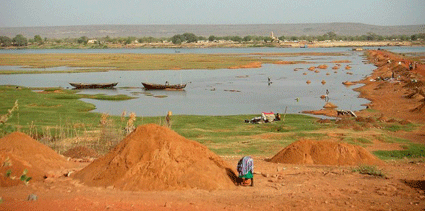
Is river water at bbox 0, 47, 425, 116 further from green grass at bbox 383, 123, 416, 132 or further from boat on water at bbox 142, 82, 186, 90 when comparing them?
green grass at bbox 383, 123, 416, 132

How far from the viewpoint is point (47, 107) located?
36000 millimetres

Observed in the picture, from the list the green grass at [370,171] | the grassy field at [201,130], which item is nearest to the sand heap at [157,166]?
the green grass at [370,171]

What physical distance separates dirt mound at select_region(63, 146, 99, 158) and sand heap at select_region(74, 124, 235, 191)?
204 inches

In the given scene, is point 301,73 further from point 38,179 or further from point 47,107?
point 38,179

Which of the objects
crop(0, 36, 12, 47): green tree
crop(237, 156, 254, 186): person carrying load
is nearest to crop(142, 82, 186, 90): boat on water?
crop(237, 156, 254, 186): person carrying load

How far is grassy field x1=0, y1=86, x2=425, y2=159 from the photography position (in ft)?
70.5

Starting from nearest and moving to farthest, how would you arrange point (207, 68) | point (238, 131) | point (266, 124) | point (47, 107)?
point (238, 131) < point (266, 124) < point (47, 107) < point (207, 68)

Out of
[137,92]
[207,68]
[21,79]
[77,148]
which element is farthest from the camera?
[207,68]

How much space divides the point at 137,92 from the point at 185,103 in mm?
8136

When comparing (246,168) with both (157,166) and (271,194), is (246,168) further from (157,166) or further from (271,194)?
(157,166)

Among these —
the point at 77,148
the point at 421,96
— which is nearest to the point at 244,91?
the point at 421,96

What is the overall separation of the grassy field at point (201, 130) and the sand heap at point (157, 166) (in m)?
5.75

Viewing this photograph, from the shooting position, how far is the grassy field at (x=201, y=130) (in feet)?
70.5

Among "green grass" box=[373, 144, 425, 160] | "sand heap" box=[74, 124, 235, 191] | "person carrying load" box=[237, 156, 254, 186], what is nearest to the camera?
"sand heap" box=[74, 124, 235, 191]
